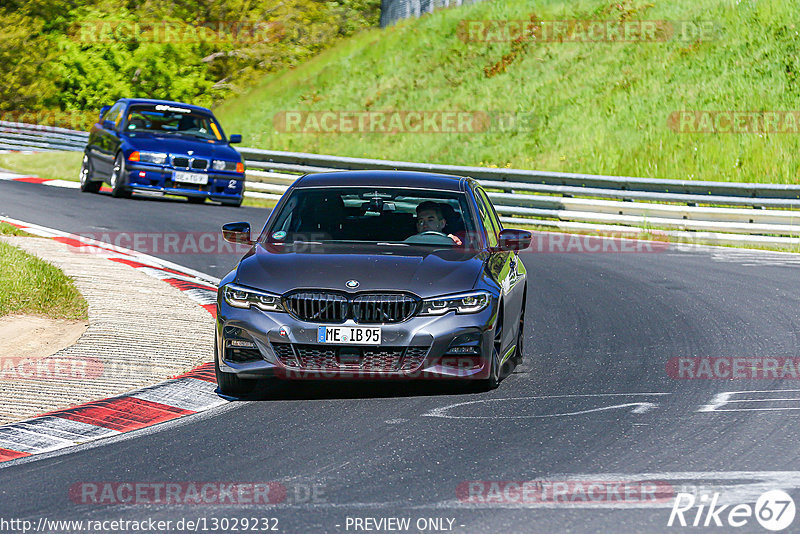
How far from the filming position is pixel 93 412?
7480mm

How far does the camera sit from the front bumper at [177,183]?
21297mm

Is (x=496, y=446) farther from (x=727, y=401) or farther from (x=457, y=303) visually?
(x=727, y=401)

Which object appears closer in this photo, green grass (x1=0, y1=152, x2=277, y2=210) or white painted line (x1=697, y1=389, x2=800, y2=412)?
white painted line (x1=697, y1=389, x2=800, y2=412)

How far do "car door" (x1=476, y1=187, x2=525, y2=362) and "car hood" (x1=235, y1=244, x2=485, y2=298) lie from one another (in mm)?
220

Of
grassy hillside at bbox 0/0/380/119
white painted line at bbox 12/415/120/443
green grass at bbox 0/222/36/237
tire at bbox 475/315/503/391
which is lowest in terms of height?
white painted line at bbox 12/415/120/443

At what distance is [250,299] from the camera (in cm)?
781

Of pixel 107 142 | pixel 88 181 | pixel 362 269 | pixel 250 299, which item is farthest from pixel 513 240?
pixel 88 181

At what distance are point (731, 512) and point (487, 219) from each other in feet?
15.1

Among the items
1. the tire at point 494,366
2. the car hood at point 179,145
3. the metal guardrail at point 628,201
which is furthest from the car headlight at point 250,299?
the car hood at point 179,145

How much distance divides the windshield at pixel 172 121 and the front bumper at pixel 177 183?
1109 millimetres

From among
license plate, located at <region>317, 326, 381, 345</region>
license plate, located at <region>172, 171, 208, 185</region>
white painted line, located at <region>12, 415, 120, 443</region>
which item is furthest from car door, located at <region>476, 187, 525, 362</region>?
license plate, located at <region>172, 171, 208, 185</region>

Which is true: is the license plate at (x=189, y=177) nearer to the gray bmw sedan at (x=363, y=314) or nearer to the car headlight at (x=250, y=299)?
the gray bmw sedan at (x=363, y=314)

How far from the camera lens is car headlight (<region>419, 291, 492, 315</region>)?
7.72 meters

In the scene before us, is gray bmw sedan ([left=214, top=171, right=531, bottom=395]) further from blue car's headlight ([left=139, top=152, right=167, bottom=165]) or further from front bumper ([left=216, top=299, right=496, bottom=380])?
blue car's headlight ([left=139, top=152, right=167, bottom=165])
